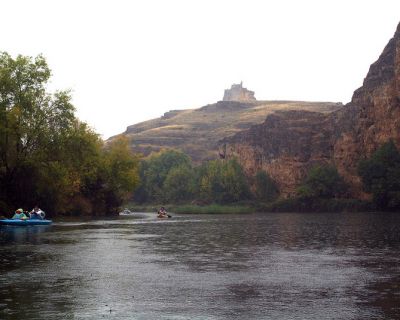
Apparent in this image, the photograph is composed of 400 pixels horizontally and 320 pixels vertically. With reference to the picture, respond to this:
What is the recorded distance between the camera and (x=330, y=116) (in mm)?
154375

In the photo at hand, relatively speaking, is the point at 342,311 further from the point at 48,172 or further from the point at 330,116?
the point at 330,116

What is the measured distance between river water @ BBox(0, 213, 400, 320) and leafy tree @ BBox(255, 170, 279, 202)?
11552 centimetres

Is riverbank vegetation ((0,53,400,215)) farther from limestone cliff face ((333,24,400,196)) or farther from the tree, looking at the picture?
limestone cliff face ((333,24,400,196))

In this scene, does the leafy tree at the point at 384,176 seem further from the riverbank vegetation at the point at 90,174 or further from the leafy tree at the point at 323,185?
the leafy tree at the point at 323,185

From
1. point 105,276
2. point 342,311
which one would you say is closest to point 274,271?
point 105,276

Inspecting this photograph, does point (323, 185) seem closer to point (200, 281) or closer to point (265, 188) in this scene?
point (265, 188)

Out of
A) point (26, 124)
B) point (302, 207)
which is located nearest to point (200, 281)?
point (26, 124)

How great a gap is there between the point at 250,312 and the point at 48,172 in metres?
61.5

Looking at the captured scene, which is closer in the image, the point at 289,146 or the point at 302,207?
the point at 302,207

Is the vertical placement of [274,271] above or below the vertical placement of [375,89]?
below

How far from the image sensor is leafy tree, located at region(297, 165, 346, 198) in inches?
5032

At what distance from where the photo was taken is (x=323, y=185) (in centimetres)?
12769

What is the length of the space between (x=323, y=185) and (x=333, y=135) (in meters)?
23.8

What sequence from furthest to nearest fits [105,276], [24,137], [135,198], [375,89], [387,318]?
[135,198] → [375,89] → [24,137] → [105,276] → [387,318]
